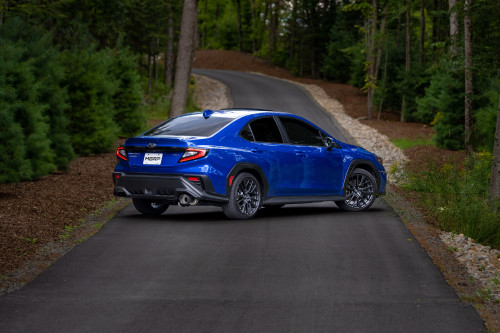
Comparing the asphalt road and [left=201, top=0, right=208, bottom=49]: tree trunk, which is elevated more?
[left=201, top=0, right=208, bottom=49]: tree trunk

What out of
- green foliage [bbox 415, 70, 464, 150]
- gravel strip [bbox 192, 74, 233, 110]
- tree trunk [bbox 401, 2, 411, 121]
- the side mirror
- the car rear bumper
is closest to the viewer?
the car rear bumper

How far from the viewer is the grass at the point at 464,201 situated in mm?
11148

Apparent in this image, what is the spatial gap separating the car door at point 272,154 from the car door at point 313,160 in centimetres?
17

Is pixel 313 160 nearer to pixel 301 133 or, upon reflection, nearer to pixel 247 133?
pixel 301 133

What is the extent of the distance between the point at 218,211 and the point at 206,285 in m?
5.88

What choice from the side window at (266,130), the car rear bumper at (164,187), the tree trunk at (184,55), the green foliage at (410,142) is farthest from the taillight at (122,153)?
the green foliage at (410,142)

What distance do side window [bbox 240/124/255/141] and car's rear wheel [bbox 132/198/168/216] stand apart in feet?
6.20

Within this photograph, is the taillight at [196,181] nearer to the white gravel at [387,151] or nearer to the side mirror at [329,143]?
the side mirror at [329,143]

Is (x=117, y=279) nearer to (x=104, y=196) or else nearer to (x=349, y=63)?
(x=104, y=196)

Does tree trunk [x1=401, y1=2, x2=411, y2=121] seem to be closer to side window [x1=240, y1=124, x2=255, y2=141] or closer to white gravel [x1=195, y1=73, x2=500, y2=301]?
white gravel [x1=195, y1=73, x2=500, y2=301]

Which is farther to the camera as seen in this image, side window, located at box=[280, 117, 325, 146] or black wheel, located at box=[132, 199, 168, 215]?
side window, located at box=[280, 117, 325, 146]

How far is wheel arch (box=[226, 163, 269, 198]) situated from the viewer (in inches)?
444

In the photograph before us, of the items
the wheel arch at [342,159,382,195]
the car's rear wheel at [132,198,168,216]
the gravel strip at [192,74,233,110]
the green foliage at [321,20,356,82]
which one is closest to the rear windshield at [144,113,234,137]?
the car's rear wheel at [132,198,168,216]

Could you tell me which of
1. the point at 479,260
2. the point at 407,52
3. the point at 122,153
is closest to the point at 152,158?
the point at 122,153
